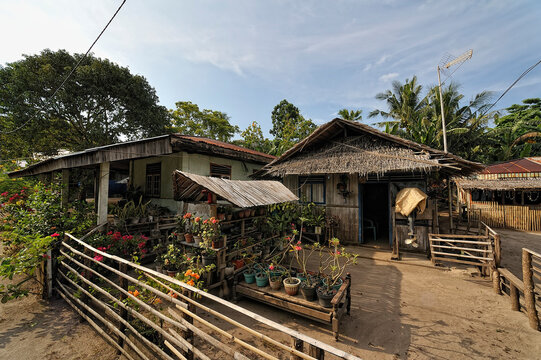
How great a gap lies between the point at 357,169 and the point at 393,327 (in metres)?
5.15

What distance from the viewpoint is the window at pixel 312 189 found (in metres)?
9.59

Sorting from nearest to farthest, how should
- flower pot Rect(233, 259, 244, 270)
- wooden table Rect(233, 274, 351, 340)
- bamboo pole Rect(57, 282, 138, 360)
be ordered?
bamboo pole Rect(57, 282, 138, 360) → wooden table Rect(233, 274, 351, 340) → flower pot Rect(233, 259, 244, 270)

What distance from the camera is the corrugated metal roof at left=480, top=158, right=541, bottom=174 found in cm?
1362

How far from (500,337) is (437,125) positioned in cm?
1900

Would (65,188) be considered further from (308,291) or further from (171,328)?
(308,291)

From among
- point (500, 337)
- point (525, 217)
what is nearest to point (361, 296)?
point (500, 337)

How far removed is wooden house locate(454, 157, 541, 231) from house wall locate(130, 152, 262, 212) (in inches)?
570

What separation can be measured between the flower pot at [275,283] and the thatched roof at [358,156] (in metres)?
5.08

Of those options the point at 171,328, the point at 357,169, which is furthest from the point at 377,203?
the point at 171,328

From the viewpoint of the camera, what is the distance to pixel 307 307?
3688mm

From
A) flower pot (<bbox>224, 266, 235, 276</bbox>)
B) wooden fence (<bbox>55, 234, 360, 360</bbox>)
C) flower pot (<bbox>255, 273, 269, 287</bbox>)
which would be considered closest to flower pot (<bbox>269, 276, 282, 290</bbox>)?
flower pot (<bbox>255, 273, 269, 287</bbox>)

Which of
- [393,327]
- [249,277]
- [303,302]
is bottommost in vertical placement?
[393,327]

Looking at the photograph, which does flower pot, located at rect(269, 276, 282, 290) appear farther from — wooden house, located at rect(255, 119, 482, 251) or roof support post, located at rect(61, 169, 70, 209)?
roof support post, located at rect(61, 169, 70, 209)

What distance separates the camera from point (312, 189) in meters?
9.84
